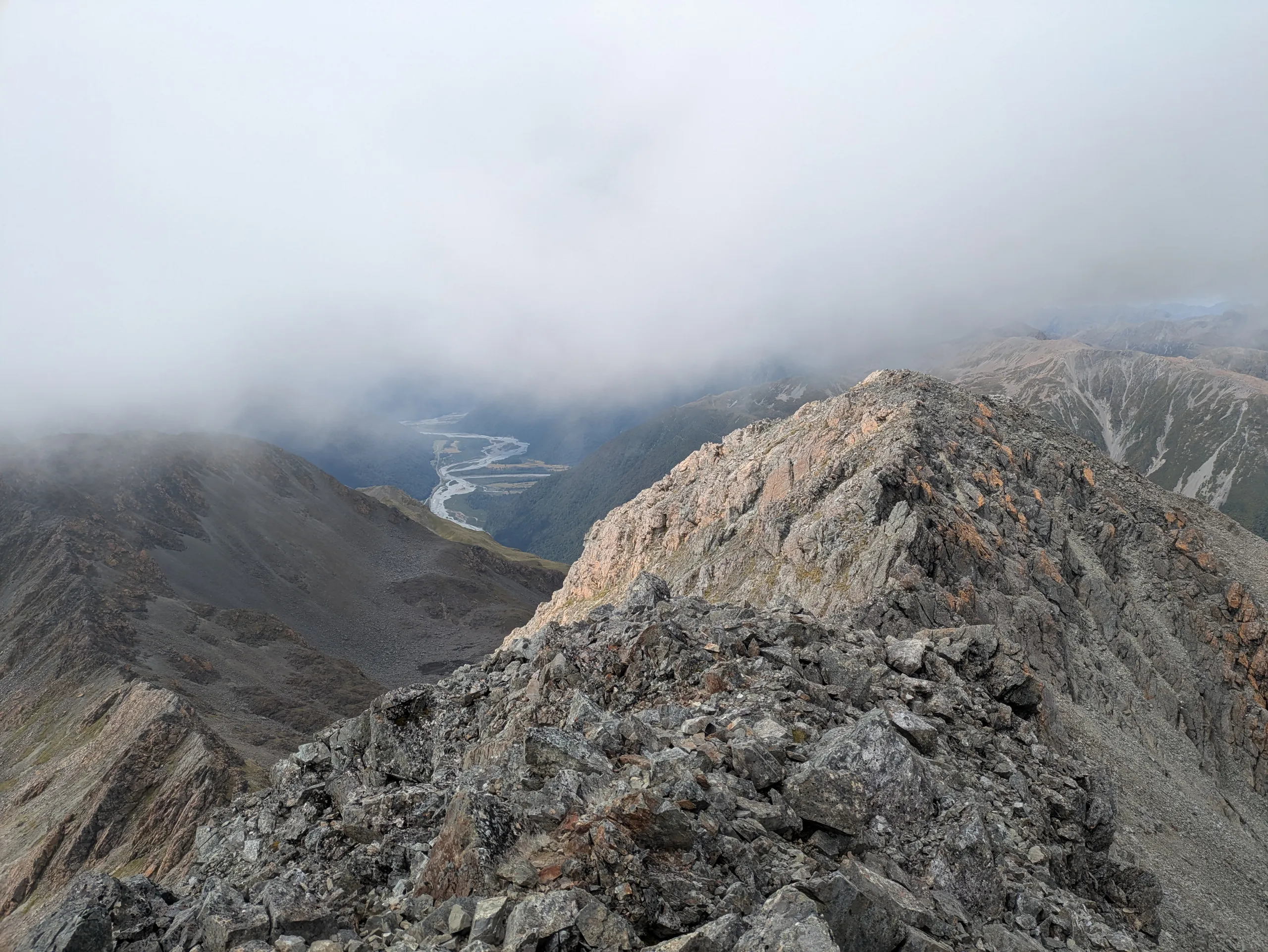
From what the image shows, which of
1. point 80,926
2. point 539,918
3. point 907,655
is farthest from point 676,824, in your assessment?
point 907,655

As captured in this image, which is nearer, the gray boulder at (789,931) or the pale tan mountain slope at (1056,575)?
the gray boulder at (789,931)

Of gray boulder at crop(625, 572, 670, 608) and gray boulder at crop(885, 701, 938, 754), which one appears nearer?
gray boulder at crop(885, 701, 938, 754)

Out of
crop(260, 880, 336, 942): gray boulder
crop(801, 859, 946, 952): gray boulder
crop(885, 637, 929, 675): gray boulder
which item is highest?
crop(801, 859, 946, 952): gray boulder

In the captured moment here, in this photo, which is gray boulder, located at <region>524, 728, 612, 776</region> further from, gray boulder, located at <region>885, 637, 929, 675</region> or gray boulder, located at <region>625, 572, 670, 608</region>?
gray boulder, located at <region>885, 637, 929, 675</region>

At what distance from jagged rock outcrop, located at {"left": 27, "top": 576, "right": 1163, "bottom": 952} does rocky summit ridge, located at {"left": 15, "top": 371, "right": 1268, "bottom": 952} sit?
0.21 feet

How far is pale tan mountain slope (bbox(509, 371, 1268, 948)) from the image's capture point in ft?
144

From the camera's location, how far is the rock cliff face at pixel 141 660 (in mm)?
73500

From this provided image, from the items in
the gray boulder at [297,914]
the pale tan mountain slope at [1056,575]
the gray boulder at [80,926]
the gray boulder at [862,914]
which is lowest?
the pale tan mountain slope at [1056,575]

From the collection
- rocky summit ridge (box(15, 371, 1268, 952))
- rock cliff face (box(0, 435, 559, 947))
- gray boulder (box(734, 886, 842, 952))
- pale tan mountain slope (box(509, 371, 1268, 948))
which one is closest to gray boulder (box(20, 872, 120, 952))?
rocky summit ridge (box(15, 371, 1268, 952))

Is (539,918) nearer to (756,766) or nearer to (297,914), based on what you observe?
(297,914)

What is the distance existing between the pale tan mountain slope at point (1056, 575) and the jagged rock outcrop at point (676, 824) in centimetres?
1642

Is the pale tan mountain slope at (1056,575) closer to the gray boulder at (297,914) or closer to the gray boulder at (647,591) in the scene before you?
the gray boulder at (647,591)

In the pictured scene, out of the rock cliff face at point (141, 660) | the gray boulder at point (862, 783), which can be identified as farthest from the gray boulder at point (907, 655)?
the rock cliff face at point (141, 660)

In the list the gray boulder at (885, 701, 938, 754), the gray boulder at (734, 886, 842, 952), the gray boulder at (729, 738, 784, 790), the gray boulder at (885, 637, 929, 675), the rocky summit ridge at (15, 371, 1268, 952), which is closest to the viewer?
the gray boulder at (734, 886, 842, 952)
